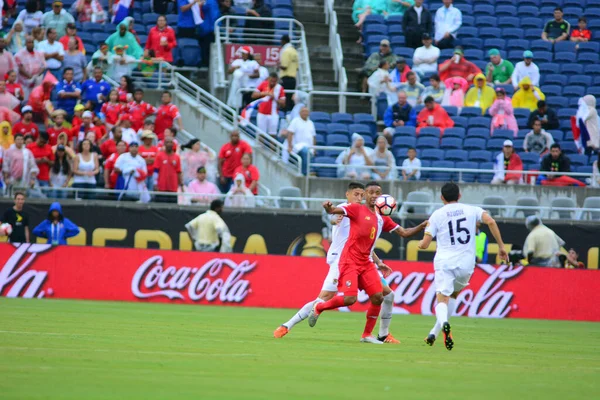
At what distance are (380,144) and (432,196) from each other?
1763mm

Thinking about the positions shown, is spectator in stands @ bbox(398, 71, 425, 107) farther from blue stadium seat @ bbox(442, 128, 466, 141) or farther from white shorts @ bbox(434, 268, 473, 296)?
white shorts @ bbox(434, 268, 473, 296)

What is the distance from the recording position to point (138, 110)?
26.4 meters

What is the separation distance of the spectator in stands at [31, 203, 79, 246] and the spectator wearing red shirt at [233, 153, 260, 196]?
416 centimetres

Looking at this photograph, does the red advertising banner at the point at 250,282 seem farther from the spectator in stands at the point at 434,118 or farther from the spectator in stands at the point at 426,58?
the spectator in stands at the point at 426,58

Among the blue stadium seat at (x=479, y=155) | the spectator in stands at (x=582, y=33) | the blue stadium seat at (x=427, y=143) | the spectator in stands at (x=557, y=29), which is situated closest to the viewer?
the blue stadium seat at (x=427, y=143)

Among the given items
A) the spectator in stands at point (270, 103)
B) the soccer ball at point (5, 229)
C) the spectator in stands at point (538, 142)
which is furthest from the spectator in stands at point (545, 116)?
the soccer ball at point (5, 229)

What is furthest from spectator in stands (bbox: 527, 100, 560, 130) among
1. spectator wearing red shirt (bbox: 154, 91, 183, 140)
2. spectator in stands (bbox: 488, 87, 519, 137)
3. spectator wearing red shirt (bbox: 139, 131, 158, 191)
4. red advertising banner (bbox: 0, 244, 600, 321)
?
spectator wearing red shirt (bbox: 139, 131, 158, 191)

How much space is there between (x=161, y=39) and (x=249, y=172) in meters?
5.73

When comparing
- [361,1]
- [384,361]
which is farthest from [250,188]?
[384,361]

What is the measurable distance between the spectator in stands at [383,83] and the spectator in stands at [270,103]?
303cm

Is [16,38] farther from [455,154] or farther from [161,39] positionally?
[455,154]

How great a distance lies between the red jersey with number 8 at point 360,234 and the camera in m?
13.5

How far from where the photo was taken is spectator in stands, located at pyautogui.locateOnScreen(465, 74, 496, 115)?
96.1 feet

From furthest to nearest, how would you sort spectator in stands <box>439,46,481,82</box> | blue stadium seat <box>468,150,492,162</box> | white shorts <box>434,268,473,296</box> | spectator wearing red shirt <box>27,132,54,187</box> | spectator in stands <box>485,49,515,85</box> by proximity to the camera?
1. spectator in stands <box>485,49,515,85</box>
2. spectator in stands <box>439,46,481,82</box>
3. blue stadium seat <box>468,150,492,162</box>
4. spectator wearing red shirt <box>27,132,54,187</box>
5. white shorts <box>434,268,473,296</box>
